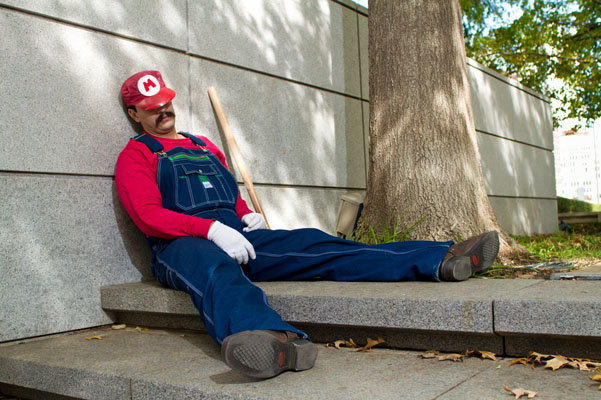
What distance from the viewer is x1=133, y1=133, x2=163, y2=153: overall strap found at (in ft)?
11.8

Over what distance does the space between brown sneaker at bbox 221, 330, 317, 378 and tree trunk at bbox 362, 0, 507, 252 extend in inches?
84.7

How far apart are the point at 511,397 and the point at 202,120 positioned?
3123 mm

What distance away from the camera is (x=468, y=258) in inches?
115

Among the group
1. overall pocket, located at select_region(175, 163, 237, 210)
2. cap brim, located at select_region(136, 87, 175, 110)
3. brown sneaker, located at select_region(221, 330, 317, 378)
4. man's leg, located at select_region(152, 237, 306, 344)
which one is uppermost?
cap brim, located at select_region(136, 87, 175, 110)

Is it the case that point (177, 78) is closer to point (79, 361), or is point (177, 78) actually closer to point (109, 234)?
point (109, 234)

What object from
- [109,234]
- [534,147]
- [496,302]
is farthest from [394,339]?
[534,147]

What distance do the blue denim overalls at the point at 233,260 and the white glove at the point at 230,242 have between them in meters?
0.06

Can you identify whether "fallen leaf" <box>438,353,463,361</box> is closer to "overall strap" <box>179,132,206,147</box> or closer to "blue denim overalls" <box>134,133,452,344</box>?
"blue denim overalls" <box>134,133,452,344</box>

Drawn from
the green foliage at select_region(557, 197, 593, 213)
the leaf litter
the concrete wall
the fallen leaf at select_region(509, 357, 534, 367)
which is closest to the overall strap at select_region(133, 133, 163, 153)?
the concrete wall

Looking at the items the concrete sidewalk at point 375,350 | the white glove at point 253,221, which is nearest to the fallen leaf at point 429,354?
the concrete sidewalk at point 375,350

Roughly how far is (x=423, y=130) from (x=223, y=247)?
194 cm

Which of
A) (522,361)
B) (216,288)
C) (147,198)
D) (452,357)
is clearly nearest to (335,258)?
(216,288)

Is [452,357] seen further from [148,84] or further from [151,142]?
[148,84]

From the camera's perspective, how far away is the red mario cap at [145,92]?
12.0ft
